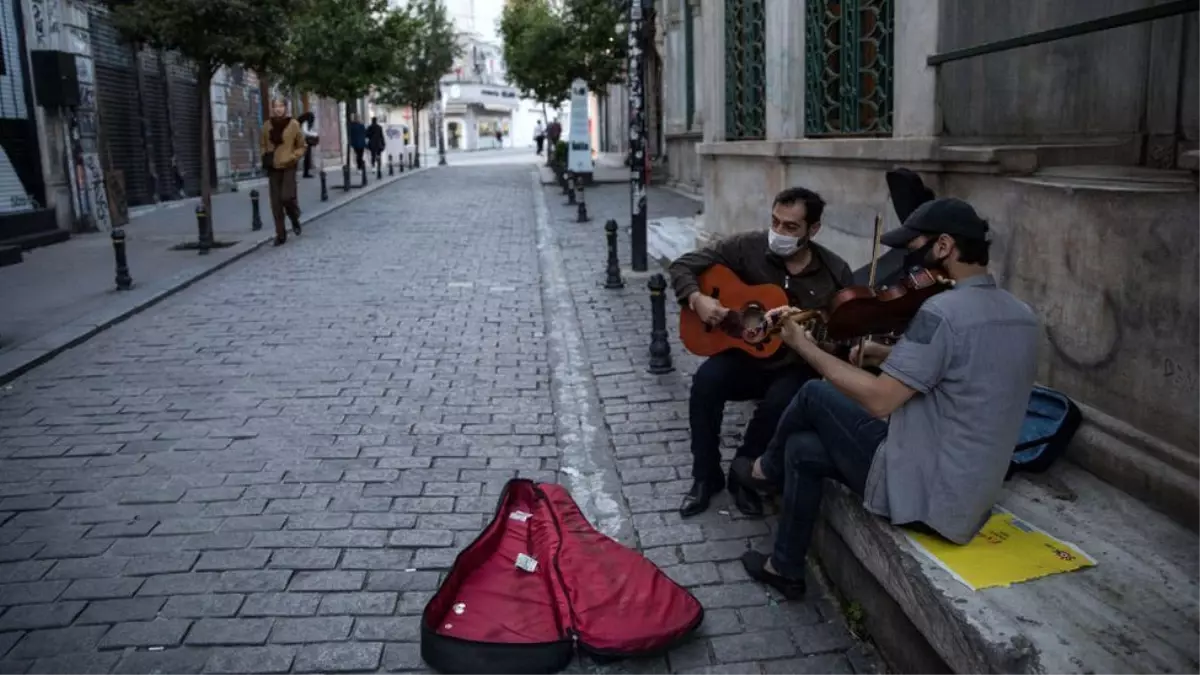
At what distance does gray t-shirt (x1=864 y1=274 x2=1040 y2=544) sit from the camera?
3.31m

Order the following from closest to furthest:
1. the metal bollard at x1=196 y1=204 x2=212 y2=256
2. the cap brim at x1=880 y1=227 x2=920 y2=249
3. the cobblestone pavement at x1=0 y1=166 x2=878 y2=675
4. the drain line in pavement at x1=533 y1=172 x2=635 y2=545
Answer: the cobblestone pavement at x1=0 y1=166 x2=878 y2=675, the cap brim at x1=880 y1=227 x2=920 y2=249, the drain line in pavement at x1=533 y1=172 x2=635 y2=545, the metal bollard at x1=196 y1=204 x2=212 y2=256

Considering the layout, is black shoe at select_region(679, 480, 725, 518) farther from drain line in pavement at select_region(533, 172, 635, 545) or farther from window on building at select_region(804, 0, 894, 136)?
window on building at select_region(804, 0, 894, 136)

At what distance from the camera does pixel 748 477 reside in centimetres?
484

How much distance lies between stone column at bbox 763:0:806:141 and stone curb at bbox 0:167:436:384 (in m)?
6.59

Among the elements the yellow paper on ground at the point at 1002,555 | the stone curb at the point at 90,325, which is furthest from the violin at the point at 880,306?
the stone curb at the point at 90,325

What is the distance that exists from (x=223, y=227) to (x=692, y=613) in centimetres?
1622

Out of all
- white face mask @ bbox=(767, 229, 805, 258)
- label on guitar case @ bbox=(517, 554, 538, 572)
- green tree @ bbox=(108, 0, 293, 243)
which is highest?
green tree @ bbox=(108, 0, 293, 243)

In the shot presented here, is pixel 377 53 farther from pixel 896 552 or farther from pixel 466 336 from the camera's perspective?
pixel 896 552

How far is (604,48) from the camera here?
29562 mm

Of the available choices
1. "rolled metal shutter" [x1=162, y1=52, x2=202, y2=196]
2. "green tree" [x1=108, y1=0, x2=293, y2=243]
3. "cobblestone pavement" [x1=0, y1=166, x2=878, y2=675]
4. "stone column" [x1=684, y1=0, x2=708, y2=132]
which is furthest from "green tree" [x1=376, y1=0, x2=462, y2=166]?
"cobblestone pavement" [x1=0, y1=166, x2=878, y2=675]

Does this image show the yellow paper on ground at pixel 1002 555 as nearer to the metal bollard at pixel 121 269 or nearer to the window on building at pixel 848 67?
the window on building at pixel 848 67

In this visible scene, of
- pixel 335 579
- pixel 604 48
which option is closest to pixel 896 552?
pixel 335 579

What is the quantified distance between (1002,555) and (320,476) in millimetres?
3715

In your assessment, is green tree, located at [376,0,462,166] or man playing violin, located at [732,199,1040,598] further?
green tree, located at [376,0,462,166]
